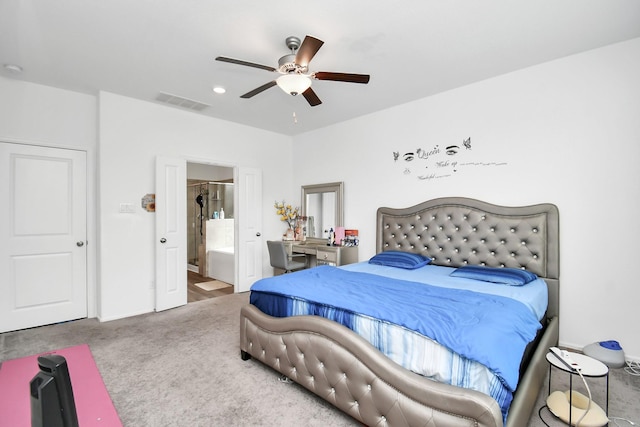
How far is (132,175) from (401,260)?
11.3 feet

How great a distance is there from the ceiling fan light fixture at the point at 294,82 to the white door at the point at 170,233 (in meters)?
2.36

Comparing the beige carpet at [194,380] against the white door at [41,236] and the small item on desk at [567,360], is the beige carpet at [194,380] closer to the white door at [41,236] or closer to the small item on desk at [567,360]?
the white door at [41,236]

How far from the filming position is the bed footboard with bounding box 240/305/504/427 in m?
1.41

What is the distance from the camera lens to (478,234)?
3.35 metres

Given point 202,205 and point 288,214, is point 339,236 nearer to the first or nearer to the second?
point 288,214

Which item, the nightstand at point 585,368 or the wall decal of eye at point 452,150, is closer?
the nightstand at point 585,368

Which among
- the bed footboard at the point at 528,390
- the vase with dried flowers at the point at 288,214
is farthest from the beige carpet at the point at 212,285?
the bed footboard at the point at 528,390

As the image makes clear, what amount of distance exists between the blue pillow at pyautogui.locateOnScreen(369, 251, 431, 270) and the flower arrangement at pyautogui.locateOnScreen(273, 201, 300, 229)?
2087mm

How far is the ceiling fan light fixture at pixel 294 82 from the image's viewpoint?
2.41 metres

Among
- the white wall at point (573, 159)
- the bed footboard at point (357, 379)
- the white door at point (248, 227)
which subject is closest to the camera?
the bed footboard at point (357, 379)

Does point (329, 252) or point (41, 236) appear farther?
point (329, 252)

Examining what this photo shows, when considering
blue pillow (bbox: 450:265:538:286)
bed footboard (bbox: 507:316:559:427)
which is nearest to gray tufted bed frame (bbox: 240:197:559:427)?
bed footboard (bbox: 507:316:559:427)

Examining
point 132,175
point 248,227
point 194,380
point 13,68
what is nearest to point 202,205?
point 248,227

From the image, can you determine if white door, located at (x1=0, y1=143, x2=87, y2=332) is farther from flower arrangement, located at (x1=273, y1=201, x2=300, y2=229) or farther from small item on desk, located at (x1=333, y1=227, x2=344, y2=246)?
small item on desk, located at (x1=333, y1=227, x2=344, y2=246)
